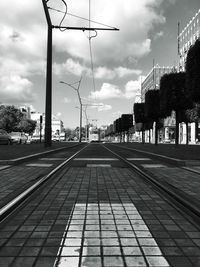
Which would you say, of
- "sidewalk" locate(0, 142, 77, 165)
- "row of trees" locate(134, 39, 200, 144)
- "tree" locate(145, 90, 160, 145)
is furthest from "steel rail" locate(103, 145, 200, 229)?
"tree" locate(145, 90, 160, 145)

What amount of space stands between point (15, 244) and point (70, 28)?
20852 millimetres

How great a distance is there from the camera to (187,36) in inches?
3054

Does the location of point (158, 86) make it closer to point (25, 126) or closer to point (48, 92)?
point (25, 126)

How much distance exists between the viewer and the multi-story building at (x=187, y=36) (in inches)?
2775

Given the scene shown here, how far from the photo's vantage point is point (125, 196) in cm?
638

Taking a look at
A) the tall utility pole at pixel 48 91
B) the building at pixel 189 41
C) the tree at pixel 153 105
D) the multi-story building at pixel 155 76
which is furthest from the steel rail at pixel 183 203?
the multi-story building at pixel 155 76

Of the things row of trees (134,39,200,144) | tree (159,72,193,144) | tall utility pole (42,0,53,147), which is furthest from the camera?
tree (159,72,193,144)

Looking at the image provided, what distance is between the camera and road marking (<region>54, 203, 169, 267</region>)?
10.3ft

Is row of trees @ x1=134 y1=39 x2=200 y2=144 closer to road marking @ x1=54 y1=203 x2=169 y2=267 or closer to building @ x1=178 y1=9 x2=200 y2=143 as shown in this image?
road marking @ x1=54 y1=203 x2=169 y2=267

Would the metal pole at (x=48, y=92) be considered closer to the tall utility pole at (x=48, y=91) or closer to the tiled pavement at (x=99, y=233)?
the tall utility pole at (x=48, y=91)

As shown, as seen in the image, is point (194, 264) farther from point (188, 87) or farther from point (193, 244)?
point (188, 87)

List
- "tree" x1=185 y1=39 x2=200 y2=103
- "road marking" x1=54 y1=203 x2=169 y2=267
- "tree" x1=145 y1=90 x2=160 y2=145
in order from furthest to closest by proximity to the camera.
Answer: "tree" x1=145 y1=90 x2=160 y2=145 < "tree" x1=185 y1=39 x2=200 y2=103 < "road marking" x1=54 y1=203 x2=169 y2=267

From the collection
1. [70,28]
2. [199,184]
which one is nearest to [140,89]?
[70,28]

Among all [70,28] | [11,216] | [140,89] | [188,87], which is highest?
[140,89]
